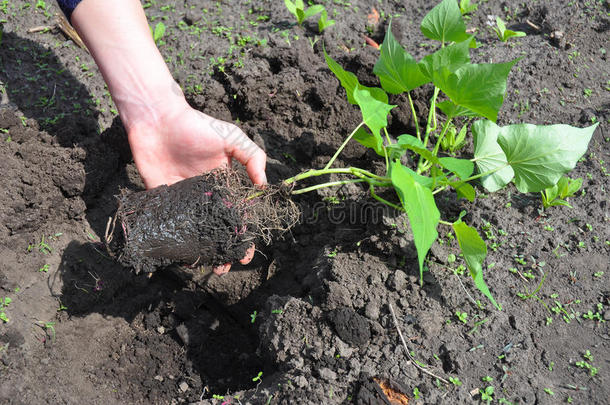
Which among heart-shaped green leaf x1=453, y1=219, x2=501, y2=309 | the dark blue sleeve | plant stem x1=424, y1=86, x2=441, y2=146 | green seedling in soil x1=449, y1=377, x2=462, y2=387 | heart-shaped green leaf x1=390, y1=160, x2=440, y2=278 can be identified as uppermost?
the dark blue sleeve

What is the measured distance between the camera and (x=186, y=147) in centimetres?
201

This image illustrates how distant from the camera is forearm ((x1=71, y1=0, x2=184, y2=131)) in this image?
201cm

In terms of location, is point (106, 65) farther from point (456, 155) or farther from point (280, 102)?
point (456, 155)

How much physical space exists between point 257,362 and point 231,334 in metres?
0.20

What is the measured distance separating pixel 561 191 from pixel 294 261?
1214mm

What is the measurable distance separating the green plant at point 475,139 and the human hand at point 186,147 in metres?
0.28

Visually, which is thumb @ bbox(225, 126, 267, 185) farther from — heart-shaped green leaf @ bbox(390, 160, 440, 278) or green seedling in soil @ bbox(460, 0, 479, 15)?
green seedling in soil @ bbox(460, 0, 479, 15)

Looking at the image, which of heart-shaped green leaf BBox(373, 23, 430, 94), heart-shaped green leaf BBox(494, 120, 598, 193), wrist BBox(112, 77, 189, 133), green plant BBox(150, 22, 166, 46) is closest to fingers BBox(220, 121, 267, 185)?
wrist BBox(112, 77, 189, 133)

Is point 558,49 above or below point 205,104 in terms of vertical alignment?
below

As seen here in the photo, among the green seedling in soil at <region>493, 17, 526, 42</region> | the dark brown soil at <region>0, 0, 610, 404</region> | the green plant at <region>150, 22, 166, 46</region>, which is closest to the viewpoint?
the dark brown soil at <region>0, 0, 610, 404</region>

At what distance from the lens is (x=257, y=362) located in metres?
1.98

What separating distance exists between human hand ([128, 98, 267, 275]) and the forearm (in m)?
0.05

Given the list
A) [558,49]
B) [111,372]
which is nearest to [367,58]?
[558,49]

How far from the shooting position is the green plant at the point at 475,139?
1481 mm
